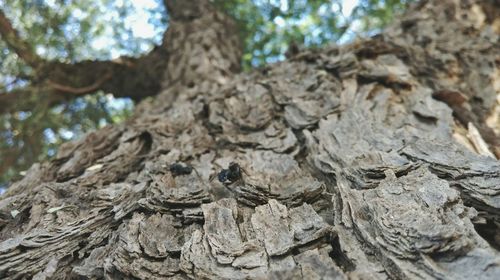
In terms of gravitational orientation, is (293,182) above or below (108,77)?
above

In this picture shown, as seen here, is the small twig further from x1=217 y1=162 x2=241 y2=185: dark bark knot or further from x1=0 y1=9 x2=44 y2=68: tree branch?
x1=217 y1=162 x2=241 y2=185: dark bark knot

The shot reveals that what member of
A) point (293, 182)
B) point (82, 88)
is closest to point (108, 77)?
point (82, 88)

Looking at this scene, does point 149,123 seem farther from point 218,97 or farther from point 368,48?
point 368,48

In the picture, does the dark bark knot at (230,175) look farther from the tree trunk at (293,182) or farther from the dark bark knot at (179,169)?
the dark bark knot at (179,169)

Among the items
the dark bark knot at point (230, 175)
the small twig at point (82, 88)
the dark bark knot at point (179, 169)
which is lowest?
the small twig at point (82, 88)

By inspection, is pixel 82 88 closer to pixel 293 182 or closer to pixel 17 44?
pixel 17 44

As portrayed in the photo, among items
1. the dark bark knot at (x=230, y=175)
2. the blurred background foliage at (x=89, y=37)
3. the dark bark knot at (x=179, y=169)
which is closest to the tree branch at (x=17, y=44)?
the blurred background foliage at (x=89, y=37)

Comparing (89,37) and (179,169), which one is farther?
(89,37)

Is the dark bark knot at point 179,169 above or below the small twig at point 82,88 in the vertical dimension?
above
